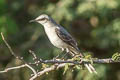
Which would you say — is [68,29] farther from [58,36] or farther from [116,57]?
[116,57]

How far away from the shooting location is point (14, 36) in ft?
35.4

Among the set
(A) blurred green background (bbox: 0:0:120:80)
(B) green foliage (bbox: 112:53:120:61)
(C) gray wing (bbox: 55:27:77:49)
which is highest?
(B) green foliage (bbox: 112:53:120:61)

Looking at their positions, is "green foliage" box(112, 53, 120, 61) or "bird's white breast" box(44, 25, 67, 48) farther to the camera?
"bird's white breast" box(44, 25, 67, 48)

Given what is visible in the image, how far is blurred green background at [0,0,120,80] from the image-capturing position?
375 inches

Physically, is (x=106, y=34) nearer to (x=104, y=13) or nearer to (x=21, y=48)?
(x=104, y=13)

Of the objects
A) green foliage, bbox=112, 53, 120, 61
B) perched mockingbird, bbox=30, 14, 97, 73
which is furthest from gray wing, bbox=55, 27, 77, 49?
green foliage, bbox=112, 53, 120, 61

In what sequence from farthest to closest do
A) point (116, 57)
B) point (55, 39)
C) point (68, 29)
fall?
point (68, 29) → point (55, 39) → point (116, 57)

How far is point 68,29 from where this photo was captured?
10.4 meters

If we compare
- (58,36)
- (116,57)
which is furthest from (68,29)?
(116,57)

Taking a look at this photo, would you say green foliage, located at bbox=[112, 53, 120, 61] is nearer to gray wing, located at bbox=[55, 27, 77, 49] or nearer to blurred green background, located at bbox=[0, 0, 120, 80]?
gray wing, located at bbox=[55, 27, 77, 49]

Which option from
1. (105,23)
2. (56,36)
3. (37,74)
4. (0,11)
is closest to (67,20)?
(105,23)

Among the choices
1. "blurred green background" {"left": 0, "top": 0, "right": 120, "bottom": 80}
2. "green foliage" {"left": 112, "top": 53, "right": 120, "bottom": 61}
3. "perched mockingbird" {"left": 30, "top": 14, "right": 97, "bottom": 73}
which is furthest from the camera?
"blurred green background" {"left": 0, "top": 0, "right": 120, "bottom": 80}

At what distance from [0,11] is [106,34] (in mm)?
2372

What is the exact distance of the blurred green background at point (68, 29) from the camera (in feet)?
31.2
